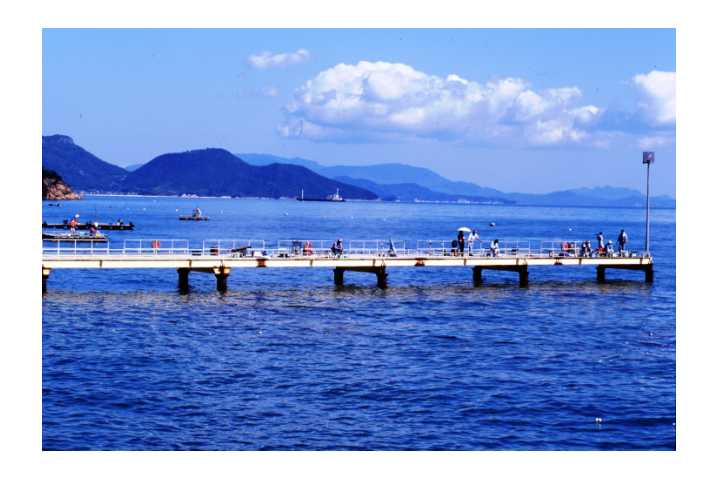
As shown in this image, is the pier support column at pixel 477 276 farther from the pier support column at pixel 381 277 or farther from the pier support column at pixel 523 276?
the pier support column at pixel 381 277

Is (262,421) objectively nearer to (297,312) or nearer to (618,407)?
(618,407)

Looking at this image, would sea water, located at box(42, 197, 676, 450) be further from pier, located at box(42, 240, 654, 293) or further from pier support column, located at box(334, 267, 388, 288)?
pier, located at box(42, 240, 654, 293)

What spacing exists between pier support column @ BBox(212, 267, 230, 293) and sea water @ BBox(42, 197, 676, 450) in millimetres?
1273

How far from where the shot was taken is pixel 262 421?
2797 cm

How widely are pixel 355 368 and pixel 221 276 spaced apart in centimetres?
2145

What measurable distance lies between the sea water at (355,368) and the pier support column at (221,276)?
50.1 inches

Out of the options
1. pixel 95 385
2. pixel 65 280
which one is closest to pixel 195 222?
pixel 65 280

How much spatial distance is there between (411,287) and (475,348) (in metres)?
21.6

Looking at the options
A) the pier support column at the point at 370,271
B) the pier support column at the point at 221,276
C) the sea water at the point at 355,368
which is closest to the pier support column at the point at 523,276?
the sea water at the point at 355,368

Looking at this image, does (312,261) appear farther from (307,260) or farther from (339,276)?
(339,276)

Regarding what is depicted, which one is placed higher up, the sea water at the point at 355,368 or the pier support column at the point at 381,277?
the pier support column at the point at 381,277

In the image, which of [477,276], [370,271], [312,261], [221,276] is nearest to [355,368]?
[312,261]

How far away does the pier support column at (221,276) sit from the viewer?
181 feet
